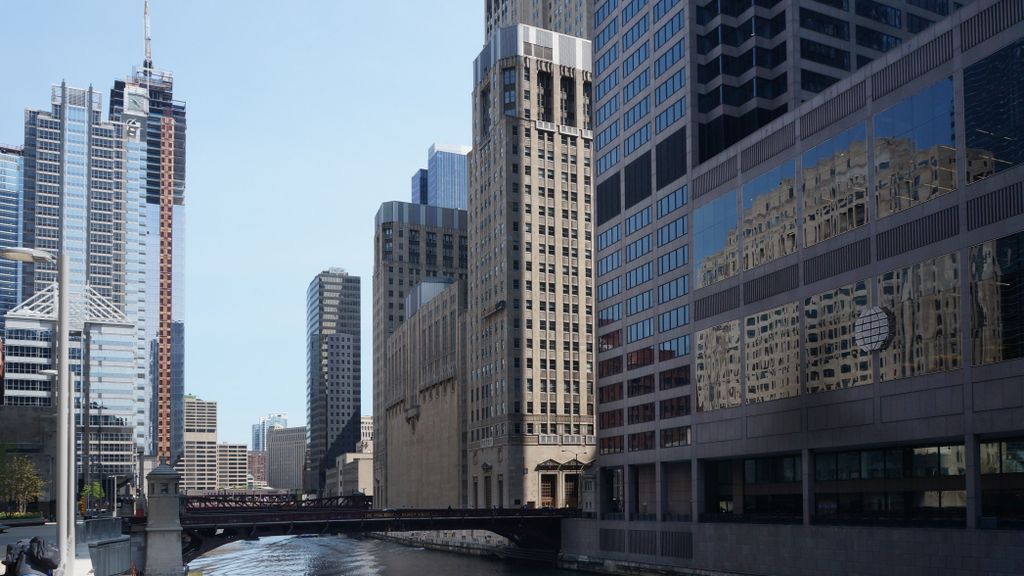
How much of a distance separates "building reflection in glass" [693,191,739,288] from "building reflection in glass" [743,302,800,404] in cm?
650

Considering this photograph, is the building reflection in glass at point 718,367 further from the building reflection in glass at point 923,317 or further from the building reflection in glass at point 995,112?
the building reflection in glass at point 995,112

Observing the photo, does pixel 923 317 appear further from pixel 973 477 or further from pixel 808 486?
pixel 808 486

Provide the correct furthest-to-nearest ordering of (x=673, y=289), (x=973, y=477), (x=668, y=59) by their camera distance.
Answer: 1. (x=668, y=59)
2. (x=673, y=289)
3. (x=973, y=477)

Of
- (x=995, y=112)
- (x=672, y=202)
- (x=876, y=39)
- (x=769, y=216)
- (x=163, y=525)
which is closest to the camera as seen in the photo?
(x=995, y=112)

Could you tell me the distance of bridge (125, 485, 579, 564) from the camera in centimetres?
11119

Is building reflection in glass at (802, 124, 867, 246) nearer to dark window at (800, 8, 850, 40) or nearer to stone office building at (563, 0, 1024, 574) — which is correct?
stone office building at (563, 0, 1024, 574)

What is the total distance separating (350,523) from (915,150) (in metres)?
71.1

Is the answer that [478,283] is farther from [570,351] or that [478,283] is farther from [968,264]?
[968,264]

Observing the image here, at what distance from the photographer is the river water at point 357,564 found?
5207 inches

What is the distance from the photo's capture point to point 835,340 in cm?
8569

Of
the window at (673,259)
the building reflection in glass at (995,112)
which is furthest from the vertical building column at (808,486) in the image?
the building reflection in glass at (995,112)

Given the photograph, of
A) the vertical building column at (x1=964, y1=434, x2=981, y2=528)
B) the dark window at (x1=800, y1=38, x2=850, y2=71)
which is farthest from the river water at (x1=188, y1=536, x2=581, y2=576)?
the dark window at (x1=800, y1=38, x2=850, y2=71)

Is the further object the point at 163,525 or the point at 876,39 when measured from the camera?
the point at 876,39

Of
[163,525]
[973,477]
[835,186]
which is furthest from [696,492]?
[163,525]
